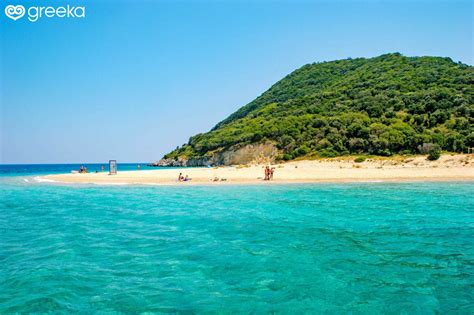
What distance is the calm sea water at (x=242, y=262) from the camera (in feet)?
22.1

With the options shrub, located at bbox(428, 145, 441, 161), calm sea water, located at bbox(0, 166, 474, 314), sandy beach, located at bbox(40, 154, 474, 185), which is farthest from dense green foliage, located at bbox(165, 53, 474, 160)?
calm sea water, located at bbox(0, 166, 474, 314)

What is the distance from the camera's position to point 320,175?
40219 mm

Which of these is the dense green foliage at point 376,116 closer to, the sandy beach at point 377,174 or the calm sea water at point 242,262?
the sandy beach at point 377,174

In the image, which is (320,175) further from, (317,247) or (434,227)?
(317,247)

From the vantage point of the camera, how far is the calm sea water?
6.73 metres

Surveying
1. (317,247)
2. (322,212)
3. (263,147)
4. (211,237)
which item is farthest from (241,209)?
(263,147)

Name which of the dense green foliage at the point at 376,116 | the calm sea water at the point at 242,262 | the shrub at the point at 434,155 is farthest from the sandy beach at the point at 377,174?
the calm sea water at the point at 242,262

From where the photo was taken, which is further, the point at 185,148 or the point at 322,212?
the point at 185,148

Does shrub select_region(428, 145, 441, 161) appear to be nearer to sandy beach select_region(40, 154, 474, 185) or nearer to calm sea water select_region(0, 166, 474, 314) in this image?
sandy beach select_region(40, 154, 474, 185)

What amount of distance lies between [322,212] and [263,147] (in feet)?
185

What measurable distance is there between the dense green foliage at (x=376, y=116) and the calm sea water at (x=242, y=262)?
43.0 meters

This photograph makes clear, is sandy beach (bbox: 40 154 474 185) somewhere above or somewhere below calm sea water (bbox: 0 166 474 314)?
above

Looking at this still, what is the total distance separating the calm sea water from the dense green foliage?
43.0m

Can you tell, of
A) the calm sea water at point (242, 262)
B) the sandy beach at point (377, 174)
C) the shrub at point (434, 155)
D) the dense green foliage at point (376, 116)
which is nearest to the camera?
the calm sea water at point (242, 262)
